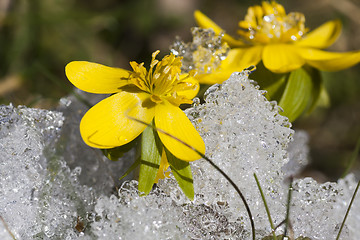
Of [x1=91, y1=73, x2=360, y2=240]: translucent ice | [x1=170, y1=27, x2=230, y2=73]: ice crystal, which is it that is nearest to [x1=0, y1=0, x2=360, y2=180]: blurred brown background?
[x1=170, y1=27, x2=230, y2=73]: ice crystal

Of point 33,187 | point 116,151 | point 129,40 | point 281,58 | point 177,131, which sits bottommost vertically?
point 129,40

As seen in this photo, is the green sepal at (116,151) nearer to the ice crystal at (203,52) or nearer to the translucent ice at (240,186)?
the translucent ice at (240,186)

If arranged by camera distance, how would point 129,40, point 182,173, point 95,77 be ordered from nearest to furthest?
point 182,173, point 95,77, point 129,40

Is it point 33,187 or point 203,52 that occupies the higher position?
point 203,52

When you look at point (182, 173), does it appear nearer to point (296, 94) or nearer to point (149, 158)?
point (149, 158)

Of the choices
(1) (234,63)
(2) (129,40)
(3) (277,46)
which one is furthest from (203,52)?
(2) (129,40)

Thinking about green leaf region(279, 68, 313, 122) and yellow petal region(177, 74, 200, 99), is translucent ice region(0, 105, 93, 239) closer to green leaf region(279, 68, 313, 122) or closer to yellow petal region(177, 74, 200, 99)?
yellow petal region(177, 74, 200, 99)

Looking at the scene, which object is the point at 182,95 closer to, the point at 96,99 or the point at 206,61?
the point at 206,61
